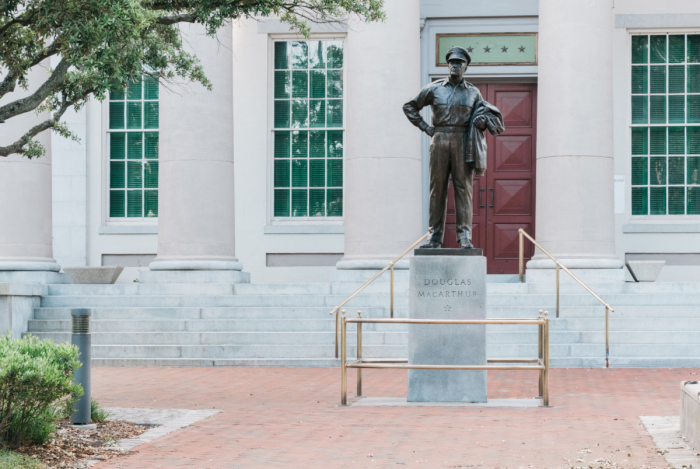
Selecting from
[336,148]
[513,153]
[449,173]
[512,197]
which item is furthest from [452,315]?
[336,148]

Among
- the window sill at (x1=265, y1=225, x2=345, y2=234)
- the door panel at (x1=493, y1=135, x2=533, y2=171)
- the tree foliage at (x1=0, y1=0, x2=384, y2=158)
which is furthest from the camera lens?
the door panel at (x1=493, y1=135, x2=533, y2=171)

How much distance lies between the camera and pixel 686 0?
1989 centimetres

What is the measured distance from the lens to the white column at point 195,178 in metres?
16.7

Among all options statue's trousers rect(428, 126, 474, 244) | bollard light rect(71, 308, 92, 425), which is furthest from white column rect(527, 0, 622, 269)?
bollard light rect(71, 308, 92, 425)

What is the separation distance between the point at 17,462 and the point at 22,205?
36.8ft

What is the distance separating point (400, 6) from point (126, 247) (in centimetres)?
796

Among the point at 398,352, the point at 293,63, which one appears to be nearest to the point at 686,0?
the point at 293,63

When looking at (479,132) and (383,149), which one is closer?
(479,132)

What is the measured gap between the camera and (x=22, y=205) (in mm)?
17078

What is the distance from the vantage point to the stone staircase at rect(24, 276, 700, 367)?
1431cm

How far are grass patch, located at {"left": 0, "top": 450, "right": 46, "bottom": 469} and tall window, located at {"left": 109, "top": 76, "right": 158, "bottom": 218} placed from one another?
557 inches

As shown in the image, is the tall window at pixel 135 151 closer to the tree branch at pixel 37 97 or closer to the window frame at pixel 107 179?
the window frame at pixel 107 179

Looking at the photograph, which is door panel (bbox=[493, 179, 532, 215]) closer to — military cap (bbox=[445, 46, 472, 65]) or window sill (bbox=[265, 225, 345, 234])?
window sill (bbox=[265, 225, 345, 234])

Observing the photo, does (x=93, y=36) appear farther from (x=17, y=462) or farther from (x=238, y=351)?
(x=238, y=351)
